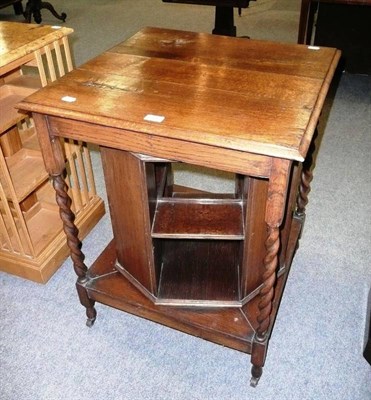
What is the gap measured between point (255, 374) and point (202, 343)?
23 centimetres

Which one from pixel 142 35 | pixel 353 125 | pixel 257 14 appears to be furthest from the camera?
pixel 257 14

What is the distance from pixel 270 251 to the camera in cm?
104

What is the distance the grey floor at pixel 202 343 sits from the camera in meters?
1.36

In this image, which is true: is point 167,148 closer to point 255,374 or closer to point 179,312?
point 179,312

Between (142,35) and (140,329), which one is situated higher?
(142,35)

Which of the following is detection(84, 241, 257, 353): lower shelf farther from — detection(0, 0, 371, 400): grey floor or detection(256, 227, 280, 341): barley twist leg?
detection(0, 0, 371, 400): grey floor

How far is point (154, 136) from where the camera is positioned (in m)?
0.99

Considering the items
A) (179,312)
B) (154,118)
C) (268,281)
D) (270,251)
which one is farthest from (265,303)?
(154,118)

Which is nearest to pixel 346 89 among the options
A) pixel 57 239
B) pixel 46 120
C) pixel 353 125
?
pixel 353 125

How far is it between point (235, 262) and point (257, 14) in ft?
13.6

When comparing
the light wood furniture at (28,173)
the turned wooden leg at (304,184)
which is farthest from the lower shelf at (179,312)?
the turned wooden leg at (304,184)

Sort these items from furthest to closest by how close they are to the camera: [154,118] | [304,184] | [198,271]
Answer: [304,184] → [198,271] → [154,118]

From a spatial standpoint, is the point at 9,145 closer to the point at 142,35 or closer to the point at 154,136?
the point at 142,35

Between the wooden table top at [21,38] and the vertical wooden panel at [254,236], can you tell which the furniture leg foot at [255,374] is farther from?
the wooden table top at [21,38]
